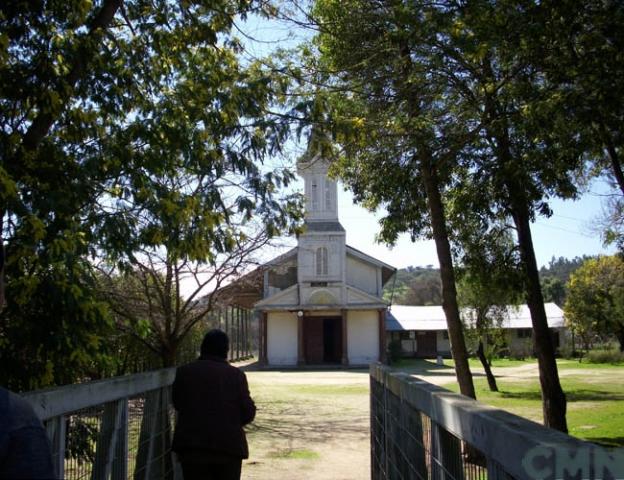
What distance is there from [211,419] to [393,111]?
765 centimetres

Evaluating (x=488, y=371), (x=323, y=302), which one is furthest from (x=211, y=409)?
(x=323, y=302)

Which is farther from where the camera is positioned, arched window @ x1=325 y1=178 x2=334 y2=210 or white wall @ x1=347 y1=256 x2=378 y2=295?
white wall @ x1=347 y1=256 x2=378 y2=295

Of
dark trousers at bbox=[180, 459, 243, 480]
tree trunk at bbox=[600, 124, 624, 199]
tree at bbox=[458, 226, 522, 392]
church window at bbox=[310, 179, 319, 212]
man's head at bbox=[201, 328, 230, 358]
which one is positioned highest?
church window at bbox=[310, 179, 319, 212]

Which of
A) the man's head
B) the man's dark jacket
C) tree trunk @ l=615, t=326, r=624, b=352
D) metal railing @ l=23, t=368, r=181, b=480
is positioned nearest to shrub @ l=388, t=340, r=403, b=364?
tree trunk @ l=615, t=326, r=624, b=352

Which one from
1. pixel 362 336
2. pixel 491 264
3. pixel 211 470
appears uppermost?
pixel 491 264

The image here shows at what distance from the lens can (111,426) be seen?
4.33 metres

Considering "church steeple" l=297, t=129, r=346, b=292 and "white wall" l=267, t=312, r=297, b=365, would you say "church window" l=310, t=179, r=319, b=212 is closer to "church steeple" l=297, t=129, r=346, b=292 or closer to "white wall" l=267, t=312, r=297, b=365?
"church steeple" l=297, t=129, r=346, b=292

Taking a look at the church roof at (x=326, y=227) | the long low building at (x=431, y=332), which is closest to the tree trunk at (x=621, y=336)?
the long low building at (x=431, y=332)

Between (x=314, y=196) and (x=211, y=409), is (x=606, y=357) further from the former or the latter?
(x=211, y=409)

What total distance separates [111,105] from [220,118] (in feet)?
4.20

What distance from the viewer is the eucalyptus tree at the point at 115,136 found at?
630cm

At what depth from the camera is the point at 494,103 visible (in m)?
10.3

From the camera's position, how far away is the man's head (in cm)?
514

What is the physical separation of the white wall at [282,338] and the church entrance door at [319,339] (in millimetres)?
1065
